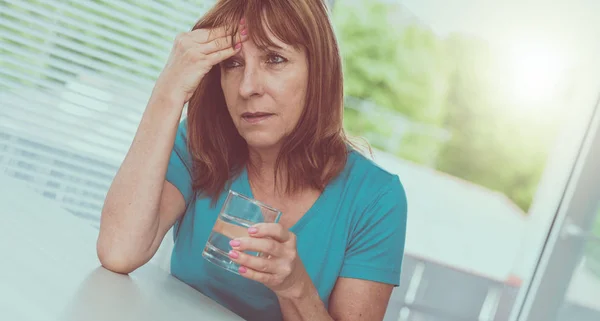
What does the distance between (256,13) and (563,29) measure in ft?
20.6

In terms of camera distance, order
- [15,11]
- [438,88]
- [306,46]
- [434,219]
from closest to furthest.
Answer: [306,46] < [15,11] < [434,219] < [438,88]

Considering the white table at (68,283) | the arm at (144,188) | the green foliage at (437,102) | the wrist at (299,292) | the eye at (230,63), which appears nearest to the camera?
the white table at (68,283)

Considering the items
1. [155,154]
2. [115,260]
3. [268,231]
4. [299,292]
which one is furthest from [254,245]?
[155,154]

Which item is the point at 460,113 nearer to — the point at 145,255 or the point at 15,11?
the point at 15,11

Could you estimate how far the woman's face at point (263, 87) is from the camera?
4.11 ft

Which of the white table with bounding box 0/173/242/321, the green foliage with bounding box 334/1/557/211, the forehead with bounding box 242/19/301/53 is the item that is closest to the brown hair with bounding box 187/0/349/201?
the forehead with bounding box 242/19/301/53

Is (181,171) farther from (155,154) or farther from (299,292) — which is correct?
(299,292)

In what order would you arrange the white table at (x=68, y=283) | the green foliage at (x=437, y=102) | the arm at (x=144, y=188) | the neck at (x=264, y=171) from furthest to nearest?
the green foliage at (x=437, y=102) → the neck at (x=264, y=171) → the arm at (x=144, y=188) → the white table at (x=68, y=283)

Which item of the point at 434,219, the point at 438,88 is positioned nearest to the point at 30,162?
the point at 434,219

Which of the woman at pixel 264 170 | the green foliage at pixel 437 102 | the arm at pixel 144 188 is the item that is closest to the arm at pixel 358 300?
the woman at pixel 264 170

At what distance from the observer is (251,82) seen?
48.7 inches

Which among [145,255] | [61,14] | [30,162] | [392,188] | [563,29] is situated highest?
[563,29]

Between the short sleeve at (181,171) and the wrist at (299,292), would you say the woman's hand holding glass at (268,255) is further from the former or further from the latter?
the short sleeve at (181,171)

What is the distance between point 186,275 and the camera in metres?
1.31
